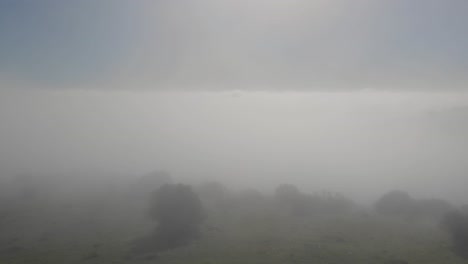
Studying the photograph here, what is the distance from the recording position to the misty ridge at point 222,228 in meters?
99.4

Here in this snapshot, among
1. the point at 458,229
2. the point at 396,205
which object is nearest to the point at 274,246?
the point at 458,229

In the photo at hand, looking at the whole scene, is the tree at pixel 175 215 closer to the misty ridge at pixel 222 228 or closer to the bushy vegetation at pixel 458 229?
the misty ridge at pixel 222 228

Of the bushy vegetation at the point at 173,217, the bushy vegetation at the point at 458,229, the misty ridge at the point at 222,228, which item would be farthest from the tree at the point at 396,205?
the bushy vegetation at the point at 173,217

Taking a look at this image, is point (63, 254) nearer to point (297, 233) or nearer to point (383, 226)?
point (297, 233)

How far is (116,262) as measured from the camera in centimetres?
9325

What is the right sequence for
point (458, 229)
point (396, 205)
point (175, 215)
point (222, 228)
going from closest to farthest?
point (458, 229)
point (175, 215)
point (222, 228)
point (396, 205)

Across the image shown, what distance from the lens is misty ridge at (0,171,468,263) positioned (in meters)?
99.4

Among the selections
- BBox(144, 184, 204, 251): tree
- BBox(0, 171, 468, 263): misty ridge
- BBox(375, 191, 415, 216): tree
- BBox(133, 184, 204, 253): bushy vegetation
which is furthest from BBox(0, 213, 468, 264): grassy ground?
BBox(375, 191, 415, 216): tree

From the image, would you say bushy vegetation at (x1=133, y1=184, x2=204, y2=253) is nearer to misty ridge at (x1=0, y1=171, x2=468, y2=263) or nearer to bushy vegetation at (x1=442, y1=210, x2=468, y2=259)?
misty ridge at (x1=0, y1=171, x2=468, y2=263)

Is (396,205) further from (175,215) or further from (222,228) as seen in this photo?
(175,215)

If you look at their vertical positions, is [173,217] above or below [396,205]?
below

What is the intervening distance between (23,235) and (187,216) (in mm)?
50002

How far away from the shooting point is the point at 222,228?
4877 inches

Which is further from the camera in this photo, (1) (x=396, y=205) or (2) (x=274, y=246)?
(1) (x=396, y=205)
